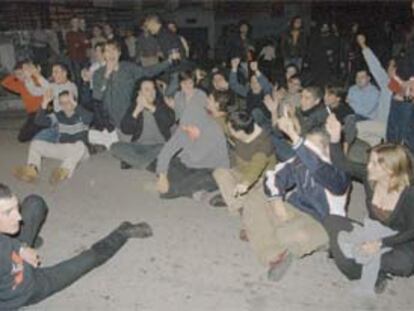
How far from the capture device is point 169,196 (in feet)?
20.2

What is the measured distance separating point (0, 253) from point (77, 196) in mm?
2664

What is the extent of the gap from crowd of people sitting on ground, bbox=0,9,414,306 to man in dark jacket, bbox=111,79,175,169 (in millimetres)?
13

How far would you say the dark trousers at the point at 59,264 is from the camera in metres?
4.07

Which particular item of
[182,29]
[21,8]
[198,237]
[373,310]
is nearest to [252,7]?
[182,29]

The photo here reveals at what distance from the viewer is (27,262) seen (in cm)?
402

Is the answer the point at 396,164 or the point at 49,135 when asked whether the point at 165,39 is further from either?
the point at 396,164

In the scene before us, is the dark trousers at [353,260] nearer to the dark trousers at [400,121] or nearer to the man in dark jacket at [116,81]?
the dark trousers at [400,121]

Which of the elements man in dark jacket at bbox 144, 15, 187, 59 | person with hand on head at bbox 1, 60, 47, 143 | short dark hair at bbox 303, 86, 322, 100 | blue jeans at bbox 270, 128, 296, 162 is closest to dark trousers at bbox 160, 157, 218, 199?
blue jeans at bbox 270, 128, 296, 162

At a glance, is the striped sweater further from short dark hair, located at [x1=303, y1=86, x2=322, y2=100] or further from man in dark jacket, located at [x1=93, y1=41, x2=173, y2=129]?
short dark hair, located at [x1=303, y1=86, x2=322, y2=100]

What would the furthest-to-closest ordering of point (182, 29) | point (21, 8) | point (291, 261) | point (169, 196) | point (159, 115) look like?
point (182, 29), point (21, 8), point (159, 115), point (169, 196), point (291, 261)

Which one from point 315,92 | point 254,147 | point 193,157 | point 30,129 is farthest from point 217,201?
point 30,129

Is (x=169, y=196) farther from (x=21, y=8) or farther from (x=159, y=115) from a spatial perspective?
(x=21, y=8)

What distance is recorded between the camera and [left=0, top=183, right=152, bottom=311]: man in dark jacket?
375 cm

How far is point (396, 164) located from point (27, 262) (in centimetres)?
272
